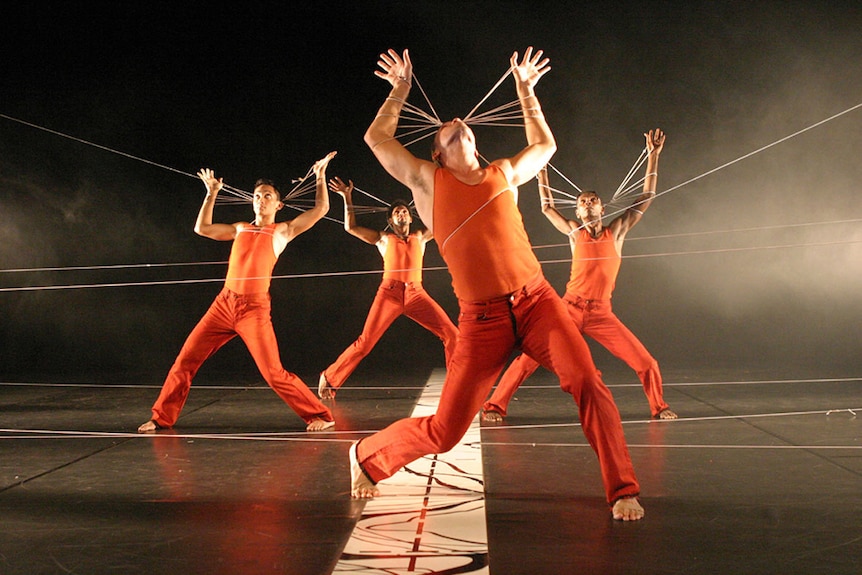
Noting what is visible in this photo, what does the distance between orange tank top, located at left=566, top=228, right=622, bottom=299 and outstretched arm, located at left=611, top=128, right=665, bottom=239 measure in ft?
0.26

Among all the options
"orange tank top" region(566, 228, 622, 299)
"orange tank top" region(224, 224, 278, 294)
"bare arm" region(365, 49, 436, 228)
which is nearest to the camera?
"bare arm" region(365, 49, 436, 228)

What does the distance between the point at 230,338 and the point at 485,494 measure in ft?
7.58

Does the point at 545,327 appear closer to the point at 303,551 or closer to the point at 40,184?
the point at 303,551

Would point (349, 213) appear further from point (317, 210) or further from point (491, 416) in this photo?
point (491, 416)

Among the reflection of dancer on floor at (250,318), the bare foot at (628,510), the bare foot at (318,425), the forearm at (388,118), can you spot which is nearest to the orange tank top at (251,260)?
the reflection of dancer on floor at (250,318)

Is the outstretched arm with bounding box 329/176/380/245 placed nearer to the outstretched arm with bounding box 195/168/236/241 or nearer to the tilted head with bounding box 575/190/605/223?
the outstretched arm with bounding box 195/168/236/241

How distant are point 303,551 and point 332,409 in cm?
350

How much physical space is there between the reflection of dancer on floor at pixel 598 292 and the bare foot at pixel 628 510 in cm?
224

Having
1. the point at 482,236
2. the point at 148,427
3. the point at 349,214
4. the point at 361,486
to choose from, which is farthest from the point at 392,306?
the point at 482,236

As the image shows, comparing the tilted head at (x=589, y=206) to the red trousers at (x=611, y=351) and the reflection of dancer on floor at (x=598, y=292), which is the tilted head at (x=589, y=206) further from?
the red trousers at (x=611, y=351)

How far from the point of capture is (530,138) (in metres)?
3.23

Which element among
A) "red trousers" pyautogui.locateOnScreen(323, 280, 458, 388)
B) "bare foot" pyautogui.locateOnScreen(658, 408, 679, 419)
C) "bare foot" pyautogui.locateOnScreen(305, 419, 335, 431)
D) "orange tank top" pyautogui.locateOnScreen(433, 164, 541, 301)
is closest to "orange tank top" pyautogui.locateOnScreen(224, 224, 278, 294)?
"bare foot" pyautogui.locateOnScreen(305, 419, 335, 431)

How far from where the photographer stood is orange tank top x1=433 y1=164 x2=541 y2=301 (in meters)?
3.01

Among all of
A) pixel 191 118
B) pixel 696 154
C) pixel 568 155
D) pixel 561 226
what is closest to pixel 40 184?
pixel 191 118
